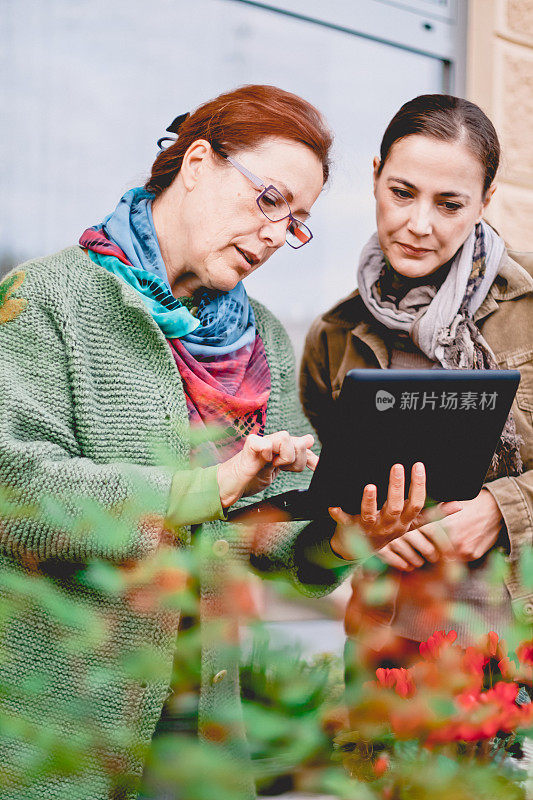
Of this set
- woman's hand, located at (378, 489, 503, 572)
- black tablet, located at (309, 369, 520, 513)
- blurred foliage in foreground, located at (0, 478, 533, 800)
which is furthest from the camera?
woman's hand, located at (378, 489, 503, 572)

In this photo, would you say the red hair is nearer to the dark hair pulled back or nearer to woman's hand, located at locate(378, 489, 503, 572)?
the dark hair pulled back

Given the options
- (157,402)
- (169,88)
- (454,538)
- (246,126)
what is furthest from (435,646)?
(169,88)

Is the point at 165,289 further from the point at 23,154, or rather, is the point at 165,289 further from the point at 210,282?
the point at 23,154

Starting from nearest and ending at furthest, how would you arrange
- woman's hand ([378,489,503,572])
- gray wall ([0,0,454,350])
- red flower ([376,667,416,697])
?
red flower ([376,667,416,697]) → woman's hand ([378,489,503,572]) → gray wall ([0,0,454,350])

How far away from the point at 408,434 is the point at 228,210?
0.56 m

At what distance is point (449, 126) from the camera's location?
165 centimetres

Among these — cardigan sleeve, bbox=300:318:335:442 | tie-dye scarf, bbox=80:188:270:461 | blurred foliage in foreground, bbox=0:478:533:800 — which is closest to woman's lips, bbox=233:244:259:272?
tie-dye scarf, bbox=80:188:270:461

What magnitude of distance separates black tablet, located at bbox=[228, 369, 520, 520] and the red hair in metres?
0.61

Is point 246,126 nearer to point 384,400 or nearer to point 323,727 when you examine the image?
point 384,400

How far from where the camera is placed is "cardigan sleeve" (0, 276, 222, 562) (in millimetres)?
1056

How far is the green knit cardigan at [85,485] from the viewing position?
1078 mm

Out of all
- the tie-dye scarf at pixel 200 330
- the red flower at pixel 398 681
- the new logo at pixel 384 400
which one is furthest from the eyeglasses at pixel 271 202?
the red flower at pixel 398 681

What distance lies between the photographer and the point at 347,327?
1.92 metres

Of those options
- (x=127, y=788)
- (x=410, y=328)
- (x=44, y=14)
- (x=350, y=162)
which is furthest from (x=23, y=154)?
(x=127, y=788)
